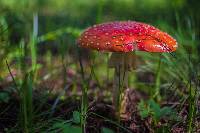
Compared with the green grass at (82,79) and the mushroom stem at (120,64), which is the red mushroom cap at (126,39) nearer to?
the green grass at (82,79)

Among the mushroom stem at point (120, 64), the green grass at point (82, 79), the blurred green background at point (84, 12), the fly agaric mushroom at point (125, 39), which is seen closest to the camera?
the green grass at point (82, 79)

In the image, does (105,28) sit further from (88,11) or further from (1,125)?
(88,11)

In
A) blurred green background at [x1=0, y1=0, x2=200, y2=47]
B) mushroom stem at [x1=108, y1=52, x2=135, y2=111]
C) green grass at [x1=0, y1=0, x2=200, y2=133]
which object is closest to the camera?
green grass at [x1=0, y1=0, x2=200, y2=133]

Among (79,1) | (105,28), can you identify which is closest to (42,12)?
(79,1)

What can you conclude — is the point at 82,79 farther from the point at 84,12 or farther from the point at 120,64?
the point at 84,12

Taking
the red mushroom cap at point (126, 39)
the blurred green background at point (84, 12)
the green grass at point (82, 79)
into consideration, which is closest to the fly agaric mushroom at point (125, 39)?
the red mushroom cap at point (126, 39)

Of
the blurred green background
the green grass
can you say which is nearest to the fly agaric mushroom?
the green grass

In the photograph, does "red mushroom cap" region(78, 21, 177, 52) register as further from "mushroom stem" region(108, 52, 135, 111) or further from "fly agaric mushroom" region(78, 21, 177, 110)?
"mushroom stem" region(108, 52, 135, 111)

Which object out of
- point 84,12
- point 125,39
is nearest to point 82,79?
point 125,39

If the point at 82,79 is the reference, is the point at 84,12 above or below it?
above
